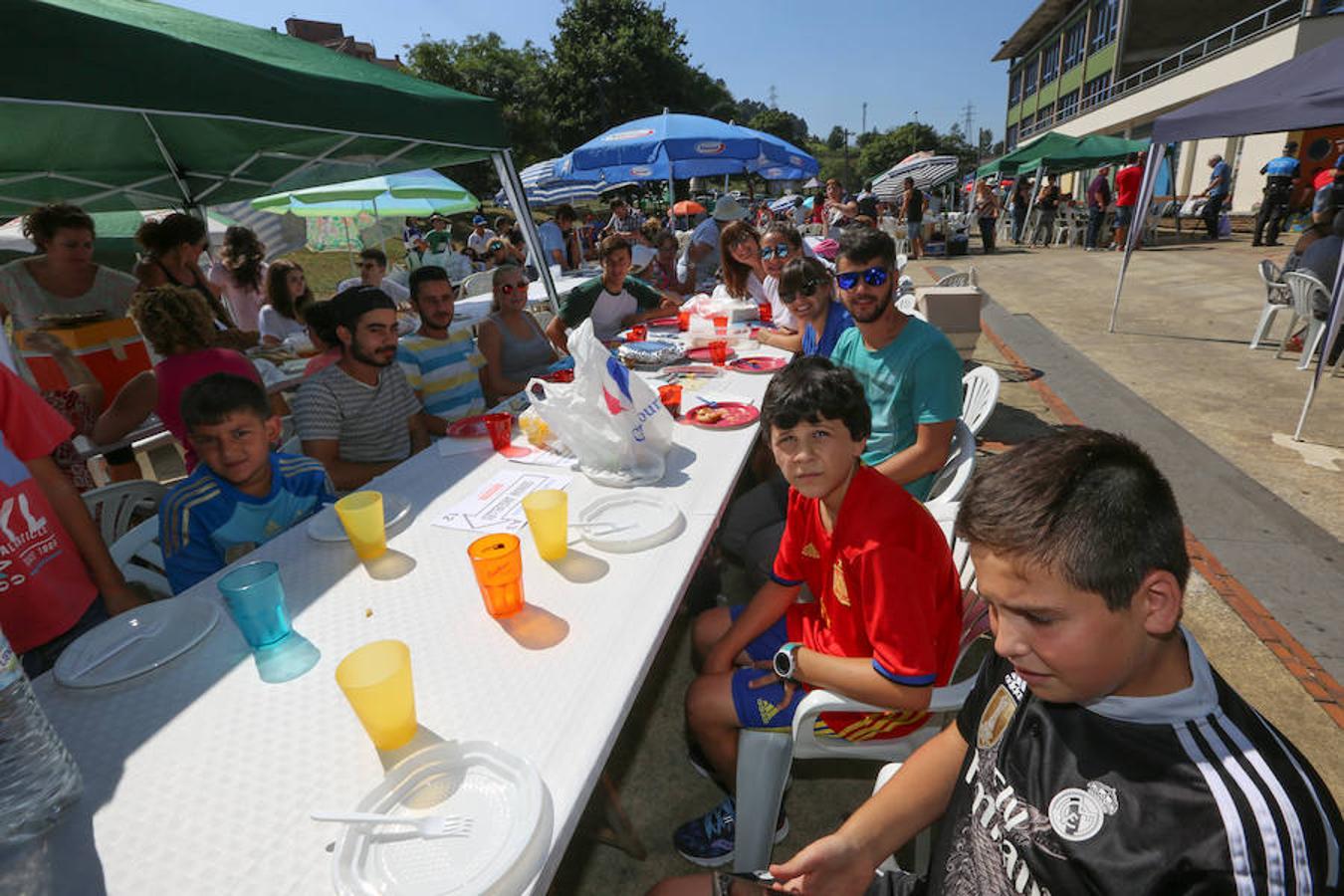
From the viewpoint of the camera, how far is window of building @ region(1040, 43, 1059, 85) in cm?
4166

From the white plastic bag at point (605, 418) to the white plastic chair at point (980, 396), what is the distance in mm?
1613

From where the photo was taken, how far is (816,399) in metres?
1.74

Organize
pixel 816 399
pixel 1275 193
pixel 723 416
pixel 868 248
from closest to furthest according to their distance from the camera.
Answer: pixel 816 399, pixel 868 248, pixel 723 416, pixel 1275 193

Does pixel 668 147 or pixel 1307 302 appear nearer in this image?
pixel 1307 302

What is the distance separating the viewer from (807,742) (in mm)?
1753

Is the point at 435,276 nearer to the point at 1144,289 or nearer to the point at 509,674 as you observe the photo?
the point at 509,674

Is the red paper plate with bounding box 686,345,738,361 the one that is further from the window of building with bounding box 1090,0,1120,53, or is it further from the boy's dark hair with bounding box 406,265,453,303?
the window of building with bounding box 1090,0,1120,53

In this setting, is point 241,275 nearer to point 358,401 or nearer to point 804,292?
point 358,401

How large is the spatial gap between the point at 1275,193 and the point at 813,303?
17.5 metres

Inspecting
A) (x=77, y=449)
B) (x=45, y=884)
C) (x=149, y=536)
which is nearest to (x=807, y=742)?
(x=45, y=884)

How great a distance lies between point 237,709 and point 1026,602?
5.29ft

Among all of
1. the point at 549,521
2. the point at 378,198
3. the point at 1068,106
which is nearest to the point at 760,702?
the point at 549,521

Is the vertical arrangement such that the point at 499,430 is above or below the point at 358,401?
below

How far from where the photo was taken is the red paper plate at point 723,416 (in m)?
2.91
